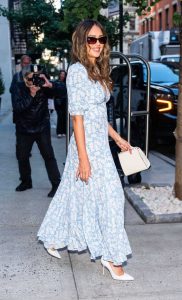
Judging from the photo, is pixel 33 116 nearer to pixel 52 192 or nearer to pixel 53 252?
pixel 52 192

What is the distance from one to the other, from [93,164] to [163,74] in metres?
7.20

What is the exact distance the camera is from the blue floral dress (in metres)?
3.37

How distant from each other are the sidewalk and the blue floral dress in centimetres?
23

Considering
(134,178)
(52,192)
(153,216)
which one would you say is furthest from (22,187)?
(153,216)

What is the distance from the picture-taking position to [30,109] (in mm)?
5848

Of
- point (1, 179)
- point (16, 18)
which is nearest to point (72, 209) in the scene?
point (1, 179)

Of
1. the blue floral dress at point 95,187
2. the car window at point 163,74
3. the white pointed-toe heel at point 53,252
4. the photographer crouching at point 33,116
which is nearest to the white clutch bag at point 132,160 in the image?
the blue floral dress at point 95,187

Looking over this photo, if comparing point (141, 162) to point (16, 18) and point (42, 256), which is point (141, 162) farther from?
point (16, 18)

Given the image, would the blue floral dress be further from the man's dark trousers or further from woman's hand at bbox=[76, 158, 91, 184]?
the man's dark trousers

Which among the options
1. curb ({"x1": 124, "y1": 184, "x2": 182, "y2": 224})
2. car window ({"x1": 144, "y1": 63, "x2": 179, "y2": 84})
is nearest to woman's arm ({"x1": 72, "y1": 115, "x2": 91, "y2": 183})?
curb ({"x1": 124, "y1": 184, "x2": 182, "y2": 224})

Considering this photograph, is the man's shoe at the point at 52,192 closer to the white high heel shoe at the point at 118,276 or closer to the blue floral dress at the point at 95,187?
the blue floral dress at the point at 95,187

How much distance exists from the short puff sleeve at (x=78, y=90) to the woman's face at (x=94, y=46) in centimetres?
12

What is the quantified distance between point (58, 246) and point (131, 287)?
2.35 feet

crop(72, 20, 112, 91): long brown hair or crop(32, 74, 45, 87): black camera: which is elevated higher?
crop(72, 20, 112, 91): long brown hair
